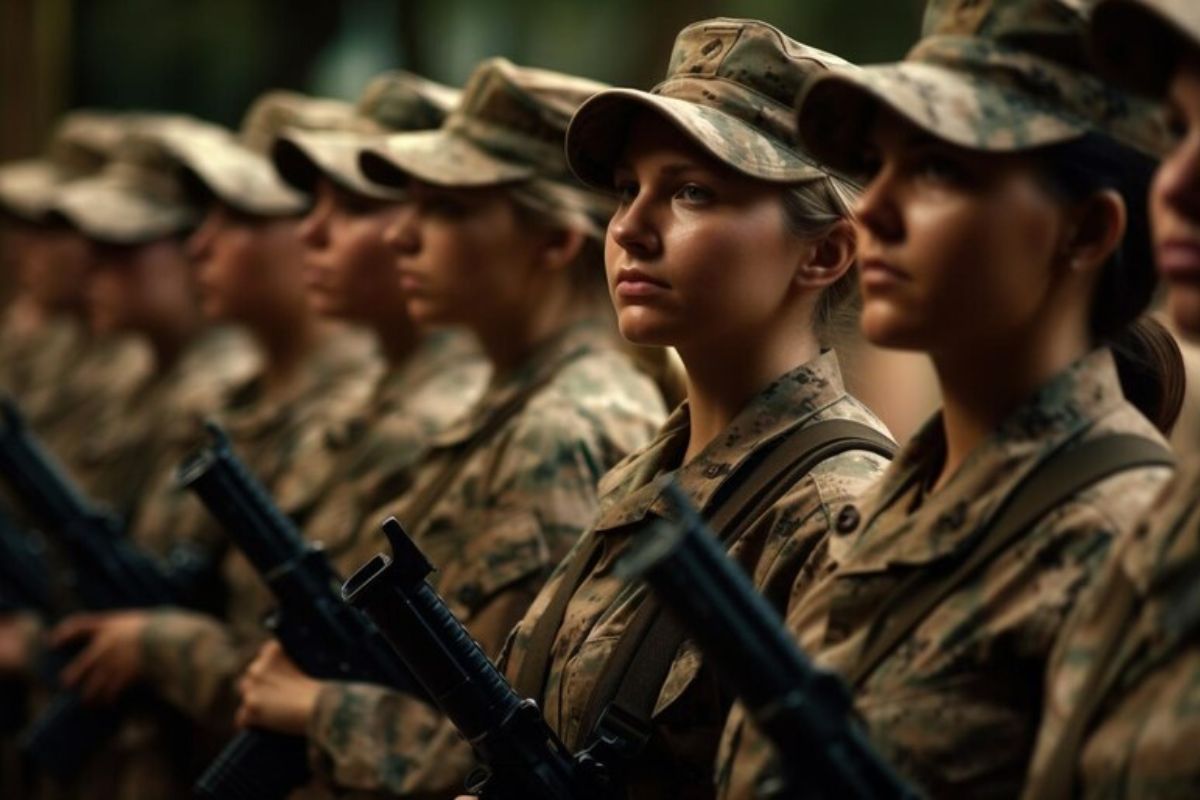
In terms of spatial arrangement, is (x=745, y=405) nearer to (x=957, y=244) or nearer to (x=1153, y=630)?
(x=957, y=244)

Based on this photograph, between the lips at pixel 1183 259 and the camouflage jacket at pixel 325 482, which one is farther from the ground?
the lips at pixel 1183 259

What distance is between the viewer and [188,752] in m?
5.96

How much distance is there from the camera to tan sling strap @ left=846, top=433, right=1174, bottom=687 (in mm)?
2570

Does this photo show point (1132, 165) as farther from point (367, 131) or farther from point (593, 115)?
point (367, 131)

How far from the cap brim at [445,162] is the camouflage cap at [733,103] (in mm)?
916

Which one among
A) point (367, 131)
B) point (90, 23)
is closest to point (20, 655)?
point (367, 131)

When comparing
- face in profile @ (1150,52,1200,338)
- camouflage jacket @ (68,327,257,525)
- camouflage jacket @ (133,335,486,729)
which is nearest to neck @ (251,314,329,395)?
camouflage jacket @ (133,335,486,729)

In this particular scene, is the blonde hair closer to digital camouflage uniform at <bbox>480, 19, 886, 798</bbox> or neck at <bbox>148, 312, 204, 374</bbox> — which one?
digital camouflage uniform at <bbox>480, 19, 886, 798</bbox>

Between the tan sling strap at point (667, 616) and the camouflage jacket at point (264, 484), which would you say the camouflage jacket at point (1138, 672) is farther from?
the camouflage jacket at point (264, 484)

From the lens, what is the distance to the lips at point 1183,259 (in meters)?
2.32

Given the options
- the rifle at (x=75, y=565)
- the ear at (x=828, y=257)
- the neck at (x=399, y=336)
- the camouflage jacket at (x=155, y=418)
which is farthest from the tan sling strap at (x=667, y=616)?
the camouflage jacket at (x=155, y=418)

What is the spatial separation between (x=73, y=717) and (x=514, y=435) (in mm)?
2296

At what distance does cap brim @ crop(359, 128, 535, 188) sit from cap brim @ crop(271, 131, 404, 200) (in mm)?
325

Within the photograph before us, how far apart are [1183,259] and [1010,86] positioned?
1.35 feet
